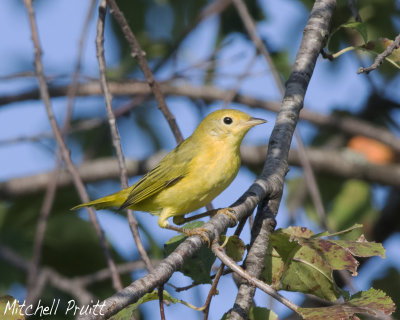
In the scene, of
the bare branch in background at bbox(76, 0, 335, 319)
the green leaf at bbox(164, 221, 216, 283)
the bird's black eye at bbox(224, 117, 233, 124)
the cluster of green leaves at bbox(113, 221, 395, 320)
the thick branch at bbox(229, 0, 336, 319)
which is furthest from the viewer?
the bird's black eye at bbox(224, 117, 233, 124)

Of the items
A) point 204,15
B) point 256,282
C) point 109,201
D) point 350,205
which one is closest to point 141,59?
point 109,201

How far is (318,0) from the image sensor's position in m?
3.32

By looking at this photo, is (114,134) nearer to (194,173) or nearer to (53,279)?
(194,173)

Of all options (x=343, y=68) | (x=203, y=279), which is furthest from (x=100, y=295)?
(x=343, y=68)

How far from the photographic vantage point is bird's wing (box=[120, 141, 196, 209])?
13.1 ft

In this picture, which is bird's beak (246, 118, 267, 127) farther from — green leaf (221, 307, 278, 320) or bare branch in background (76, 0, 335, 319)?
green leaf (221, 307, 278, 320)

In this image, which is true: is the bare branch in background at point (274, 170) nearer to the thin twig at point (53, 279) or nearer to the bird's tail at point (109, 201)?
the thin twig at point (53, 279)

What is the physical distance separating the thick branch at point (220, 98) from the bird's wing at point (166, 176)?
150 cm

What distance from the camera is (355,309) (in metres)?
1.88

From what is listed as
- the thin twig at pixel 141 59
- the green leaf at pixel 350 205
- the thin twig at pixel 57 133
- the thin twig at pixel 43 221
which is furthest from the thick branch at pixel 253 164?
the thin twig at pixel 57 133

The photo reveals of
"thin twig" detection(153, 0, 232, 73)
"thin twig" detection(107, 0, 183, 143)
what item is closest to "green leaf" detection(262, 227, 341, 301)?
"thin twig" detection(107, 0, 183, 143)

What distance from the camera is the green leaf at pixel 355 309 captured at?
184cm

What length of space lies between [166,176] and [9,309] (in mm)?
2389

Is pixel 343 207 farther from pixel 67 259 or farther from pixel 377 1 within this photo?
pixel 67 259
